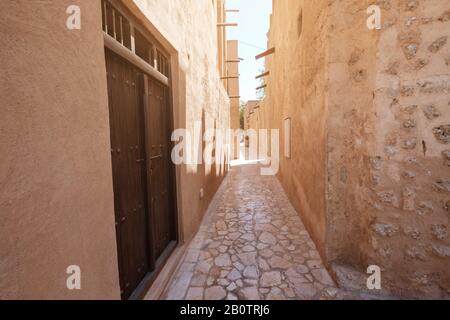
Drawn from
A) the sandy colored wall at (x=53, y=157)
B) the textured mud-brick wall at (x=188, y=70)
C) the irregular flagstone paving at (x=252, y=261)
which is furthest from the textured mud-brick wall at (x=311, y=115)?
the sandy colored wall at (x=53, y=157)

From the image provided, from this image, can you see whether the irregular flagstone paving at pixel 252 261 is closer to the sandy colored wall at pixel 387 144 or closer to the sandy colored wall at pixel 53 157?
the sandy colored wall at pixel 387 144

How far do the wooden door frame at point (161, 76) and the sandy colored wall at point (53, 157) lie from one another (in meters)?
0.61

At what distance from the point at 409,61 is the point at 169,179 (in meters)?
3.15

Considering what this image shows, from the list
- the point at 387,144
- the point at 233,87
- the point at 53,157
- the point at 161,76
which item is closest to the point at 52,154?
the point at 53,157

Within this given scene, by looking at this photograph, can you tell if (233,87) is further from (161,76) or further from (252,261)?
(252,261)

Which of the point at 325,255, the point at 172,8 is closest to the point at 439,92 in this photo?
the point at 325,255

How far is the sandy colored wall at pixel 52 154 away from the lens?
3.09 feet

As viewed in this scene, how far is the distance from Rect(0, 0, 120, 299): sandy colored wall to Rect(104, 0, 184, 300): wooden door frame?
61 cm

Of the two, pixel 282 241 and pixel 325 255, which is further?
pixel 282 241

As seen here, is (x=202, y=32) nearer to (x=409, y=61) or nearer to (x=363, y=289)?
(x=409, y=61)

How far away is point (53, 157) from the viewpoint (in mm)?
1152

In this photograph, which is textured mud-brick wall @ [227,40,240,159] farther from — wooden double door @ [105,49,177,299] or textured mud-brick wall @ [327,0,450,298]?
textured mud-brick wall @ [327,0,450,298]

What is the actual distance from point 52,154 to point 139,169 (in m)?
1.37
